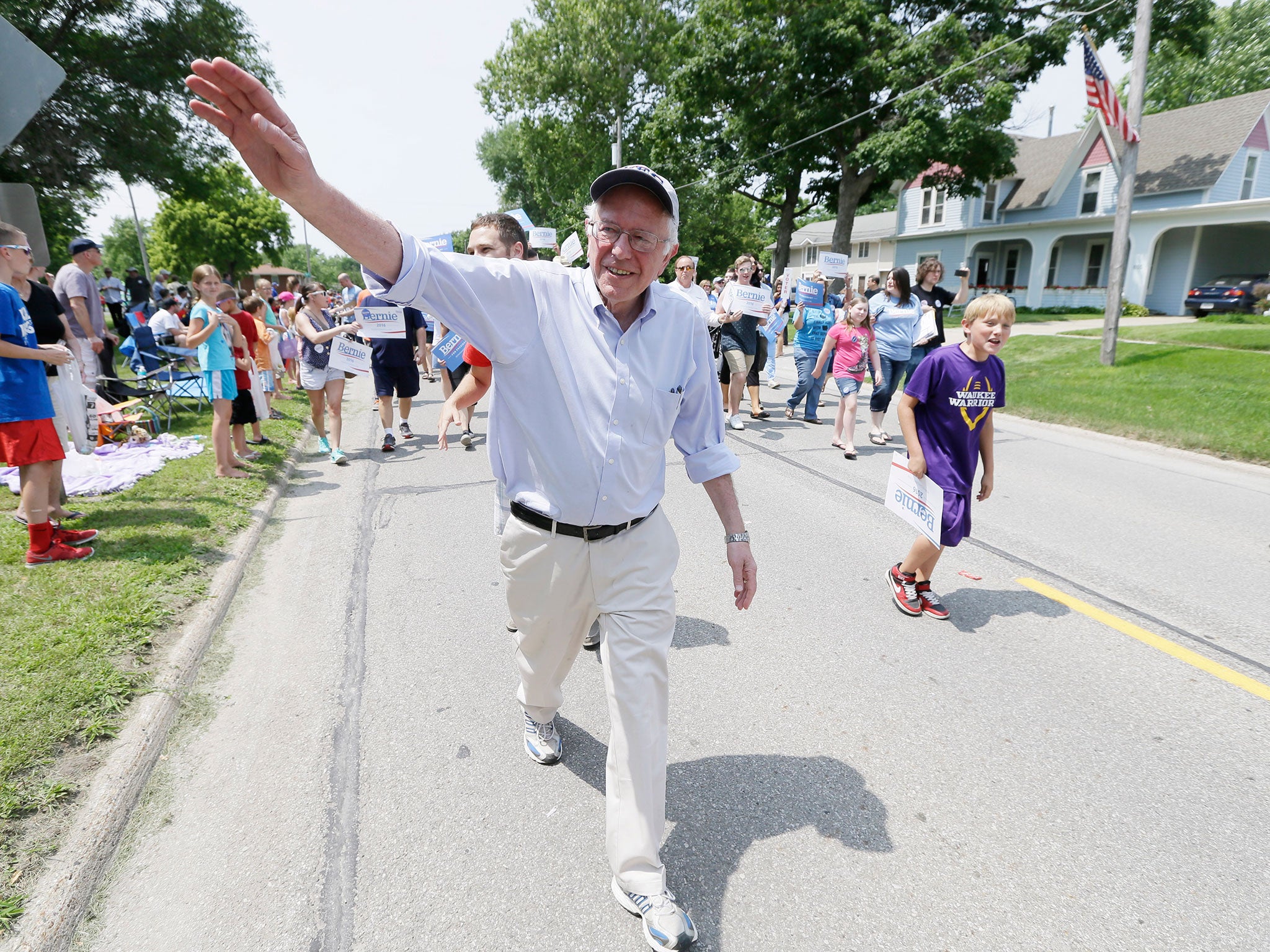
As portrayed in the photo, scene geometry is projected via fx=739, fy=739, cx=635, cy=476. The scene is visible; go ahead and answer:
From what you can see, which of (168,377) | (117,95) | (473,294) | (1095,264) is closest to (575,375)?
(473,294)

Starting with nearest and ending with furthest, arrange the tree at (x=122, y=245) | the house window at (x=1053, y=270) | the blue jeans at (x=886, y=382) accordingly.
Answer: the blue jeans at (x=886, y=382)
the house window at (x=1053, y=270)
the tree at (x=122, y=245)

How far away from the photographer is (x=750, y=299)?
30.7 ft

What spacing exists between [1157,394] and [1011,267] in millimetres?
28891

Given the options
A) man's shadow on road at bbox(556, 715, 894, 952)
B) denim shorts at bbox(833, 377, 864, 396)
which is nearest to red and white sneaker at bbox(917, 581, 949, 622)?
man's shadow on road at bbox(556, 715, 894, 952)

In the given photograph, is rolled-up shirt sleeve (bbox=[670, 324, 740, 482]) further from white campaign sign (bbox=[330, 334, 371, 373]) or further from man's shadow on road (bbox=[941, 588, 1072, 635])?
white campaign sign (bbox=[330, 334, 371, 373])

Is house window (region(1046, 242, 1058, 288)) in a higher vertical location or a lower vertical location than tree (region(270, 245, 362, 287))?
lower

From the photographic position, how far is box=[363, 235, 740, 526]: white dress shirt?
209cm

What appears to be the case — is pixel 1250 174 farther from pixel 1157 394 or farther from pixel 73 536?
pixel 73 536

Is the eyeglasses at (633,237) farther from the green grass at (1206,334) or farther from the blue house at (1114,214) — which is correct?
the blue house at (1114,214)

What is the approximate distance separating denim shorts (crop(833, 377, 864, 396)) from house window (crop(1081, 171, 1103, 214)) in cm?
3073

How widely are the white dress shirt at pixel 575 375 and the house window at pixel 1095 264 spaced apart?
119 feet

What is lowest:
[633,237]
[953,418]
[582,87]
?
[953,418]

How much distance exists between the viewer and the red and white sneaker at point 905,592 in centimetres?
431

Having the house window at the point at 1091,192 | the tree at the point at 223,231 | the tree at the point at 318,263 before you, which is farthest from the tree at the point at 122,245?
the house window at the point at 1091,192
